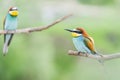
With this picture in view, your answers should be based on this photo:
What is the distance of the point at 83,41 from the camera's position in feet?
6.74

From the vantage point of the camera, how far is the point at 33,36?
4.79 meters

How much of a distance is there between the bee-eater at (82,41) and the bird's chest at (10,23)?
0.23 m

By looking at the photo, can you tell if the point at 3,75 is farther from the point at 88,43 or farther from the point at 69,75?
the point at 88,43

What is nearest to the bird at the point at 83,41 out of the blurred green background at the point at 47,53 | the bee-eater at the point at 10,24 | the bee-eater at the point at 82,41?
the bee-eater at the point at 82,41

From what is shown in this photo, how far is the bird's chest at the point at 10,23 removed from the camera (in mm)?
2135

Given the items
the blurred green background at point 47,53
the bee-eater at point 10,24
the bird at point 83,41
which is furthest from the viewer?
the blurred green background at point 47,53

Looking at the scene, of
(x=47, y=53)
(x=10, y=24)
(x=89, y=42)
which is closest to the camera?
(x=89, y=42)

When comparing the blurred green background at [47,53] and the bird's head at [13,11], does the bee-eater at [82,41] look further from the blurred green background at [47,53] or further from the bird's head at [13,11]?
the blurred green background at [47,53]

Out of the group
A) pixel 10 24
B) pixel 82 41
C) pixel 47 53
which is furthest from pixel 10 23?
pixel 47 53

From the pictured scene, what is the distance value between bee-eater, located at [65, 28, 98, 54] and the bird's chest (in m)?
0.23

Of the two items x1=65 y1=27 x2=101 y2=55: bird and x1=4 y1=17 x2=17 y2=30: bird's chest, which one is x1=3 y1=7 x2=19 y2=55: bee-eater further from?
x1=65 y1=27 x2=101 y2=55: bird

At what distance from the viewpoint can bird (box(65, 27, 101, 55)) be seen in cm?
197

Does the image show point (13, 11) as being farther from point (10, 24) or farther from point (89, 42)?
point (89, 42)

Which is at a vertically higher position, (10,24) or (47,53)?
(10,24)
